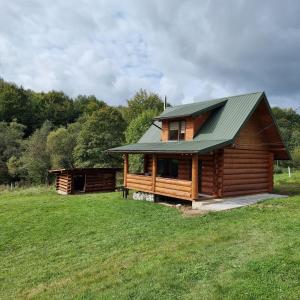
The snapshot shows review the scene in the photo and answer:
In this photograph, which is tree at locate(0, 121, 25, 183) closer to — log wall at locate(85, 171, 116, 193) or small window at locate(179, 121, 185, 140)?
log wall at locate(85, 171, 116, 193)

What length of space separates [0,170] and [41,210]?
32355mm

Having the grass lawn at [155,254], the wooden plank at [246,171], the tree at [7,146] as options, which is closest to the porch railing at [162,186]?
the grass lawn at [155,254]

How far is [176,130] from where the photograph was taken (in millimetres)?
19625

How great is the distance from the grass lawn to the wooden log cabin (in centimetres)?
276

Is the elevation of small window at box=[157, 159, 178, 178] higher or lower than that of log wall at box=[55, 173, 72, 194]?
higher

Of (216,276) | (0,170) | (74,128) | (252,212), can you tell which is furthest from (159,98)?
(216,276)

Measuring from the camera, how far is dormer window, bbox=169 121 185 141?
19.2 m

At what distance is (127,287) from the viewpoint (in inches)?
269

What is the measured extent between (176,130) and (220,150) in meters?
3.51

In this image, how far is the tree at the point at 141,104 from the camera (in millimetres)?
60188

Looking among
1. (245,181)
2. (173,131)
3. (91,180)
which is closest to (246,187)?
(245,181)

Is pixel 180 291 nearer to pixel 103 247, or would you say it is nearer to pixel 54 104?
pixel 103 247

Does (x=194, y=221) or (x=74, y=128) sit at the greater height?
(x=74, y=128)

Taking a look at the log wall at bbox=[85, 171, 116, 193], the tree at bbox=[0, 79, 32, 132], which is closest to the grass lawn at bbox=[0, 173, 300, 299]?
the log wall at bbox=[85, 171, 116, 193]
